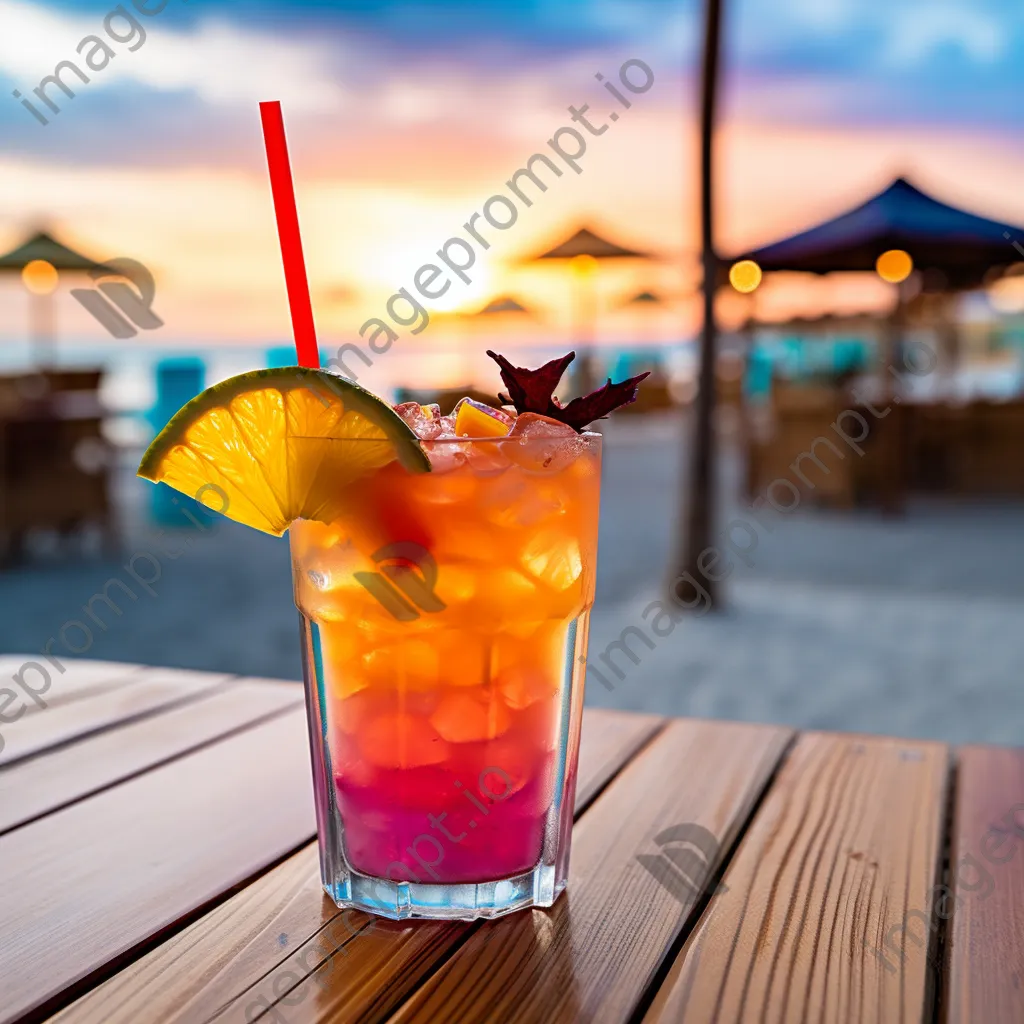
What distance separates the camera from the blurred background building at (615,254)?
13.0 ft

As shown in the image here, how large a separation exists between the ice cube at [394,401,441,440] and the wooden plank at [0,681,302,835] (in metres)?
0.37

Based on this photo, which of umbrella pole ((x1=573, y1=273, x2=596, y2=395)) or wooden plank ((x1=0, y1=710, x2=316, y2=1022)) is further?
umbrella pole ((x1=573, y1=273, x2=596, y2=395))

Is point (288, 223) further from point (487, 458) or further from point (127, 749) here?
point (127, 749)

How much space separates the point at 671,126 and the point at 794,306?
6217 mm

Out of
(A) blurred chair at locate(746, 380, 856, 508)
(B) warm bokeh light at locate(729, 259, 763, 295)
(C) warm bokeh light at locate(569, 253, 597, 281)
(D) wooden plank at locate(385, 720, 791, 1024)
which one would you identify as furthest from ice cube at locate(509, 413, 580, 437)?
(C) warm bokeh light at locate(569, 253, 597, 281)

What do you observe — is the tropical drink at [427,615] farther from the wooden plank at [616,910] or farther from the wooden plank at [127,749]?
the wooden plank at [127,749]

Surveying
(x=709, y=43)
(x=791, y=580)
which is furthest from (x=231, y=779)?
(x=791, y=580)

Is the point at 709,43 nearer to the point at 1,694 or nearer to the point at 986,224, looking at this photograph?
the point at 986,224

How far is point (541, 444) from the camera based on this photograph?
27.0 inches

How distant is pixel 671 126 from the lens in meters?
6.89

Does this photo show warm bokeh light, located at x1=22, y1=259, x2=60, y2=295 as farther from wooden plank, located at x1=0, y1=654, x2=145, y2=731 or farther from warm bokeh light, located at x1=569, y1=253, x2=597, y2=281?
wooden plank, located at x1=0, y1=654, x2=145, y2=731

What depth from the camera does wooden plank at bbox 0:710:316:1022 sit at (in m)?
0.58

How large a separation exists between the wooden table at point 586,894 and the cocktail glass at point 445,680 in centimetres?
3

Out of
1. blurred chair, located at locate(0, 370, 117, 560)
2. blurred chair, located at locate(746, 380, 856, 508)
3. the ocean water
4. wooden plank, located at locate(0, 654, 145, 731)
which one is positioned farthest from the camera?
blurred chair, located at locate(746, 380, 856, 508)
